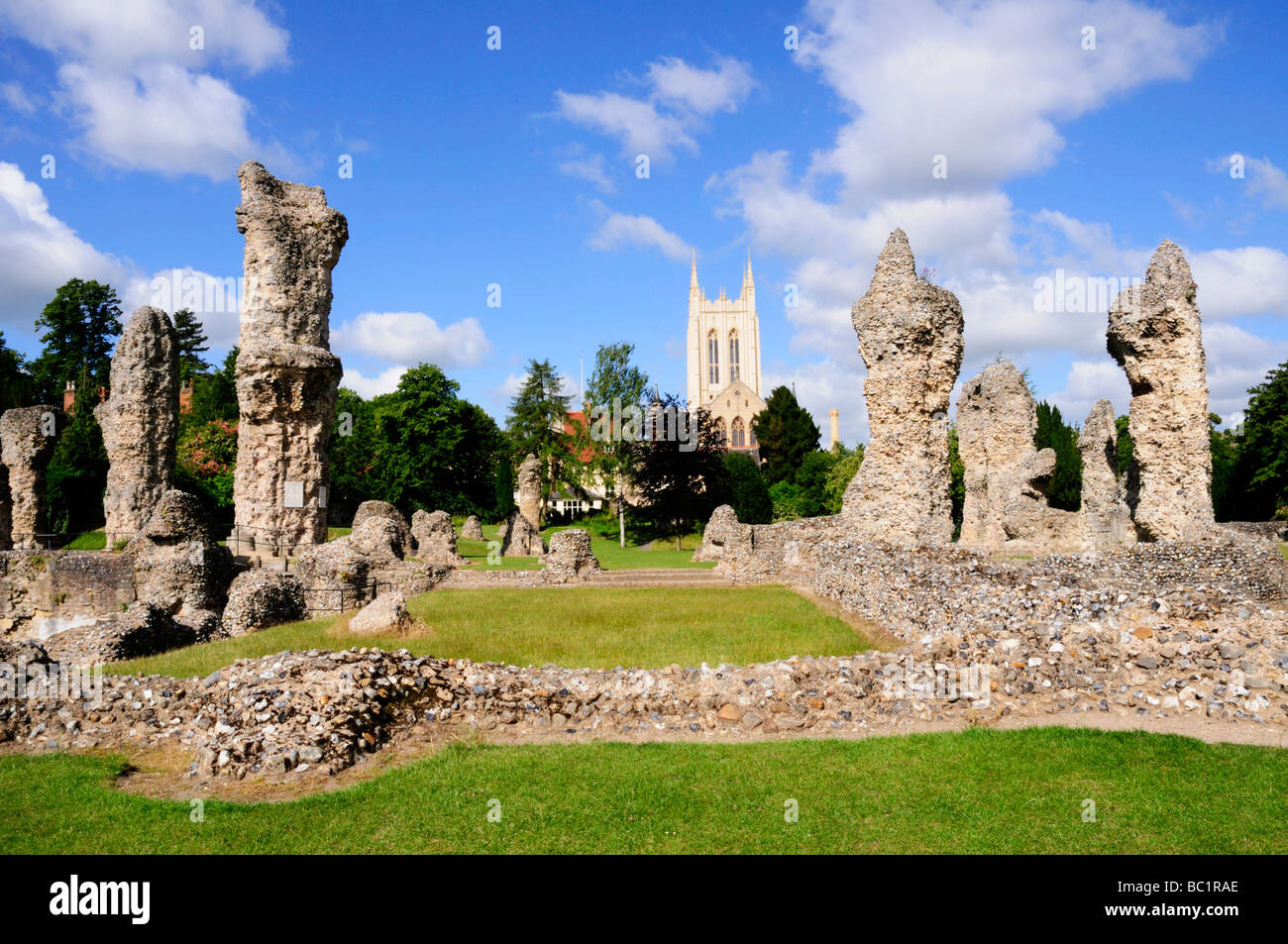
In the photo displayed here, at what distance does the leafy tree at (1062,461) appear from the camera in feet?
128

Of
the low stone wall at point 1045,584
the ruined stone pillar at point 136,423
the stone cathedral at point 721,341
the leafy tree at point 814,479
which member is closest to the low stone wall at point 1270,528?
the leafy tree at point 814,479

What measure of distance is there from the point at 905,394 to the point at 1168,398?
5.55 metres

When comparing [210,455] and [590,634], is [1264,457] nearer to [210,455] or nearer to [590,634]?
[590,634]

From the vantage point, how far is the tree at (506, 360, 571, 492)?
48906 mm

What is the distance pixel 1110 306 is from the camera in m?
17.6

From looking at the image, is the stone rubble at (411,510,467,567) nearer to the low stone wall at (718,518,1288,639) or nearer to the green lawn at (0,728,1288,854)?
the low stone wall at (718,518,1288,639)

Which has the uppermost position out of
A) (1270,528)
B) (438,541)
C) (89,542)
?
(89,542)

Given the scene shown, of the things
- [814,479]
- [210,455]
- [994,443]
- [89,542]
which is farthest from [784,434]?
[89,542]

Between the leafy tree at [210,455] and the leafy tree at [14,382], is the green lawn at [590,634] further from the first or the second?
the leafy tree at [14,382]

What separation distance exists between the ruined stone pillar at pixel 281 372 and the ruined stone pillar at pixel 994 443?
69.4 ft

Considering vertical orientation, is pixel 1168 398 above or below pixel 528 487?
above

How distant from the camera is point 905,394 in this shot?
17.3 meters

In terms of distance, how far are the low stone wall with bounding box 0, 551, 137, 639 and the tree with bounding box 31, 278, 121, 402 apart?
3155 cm
